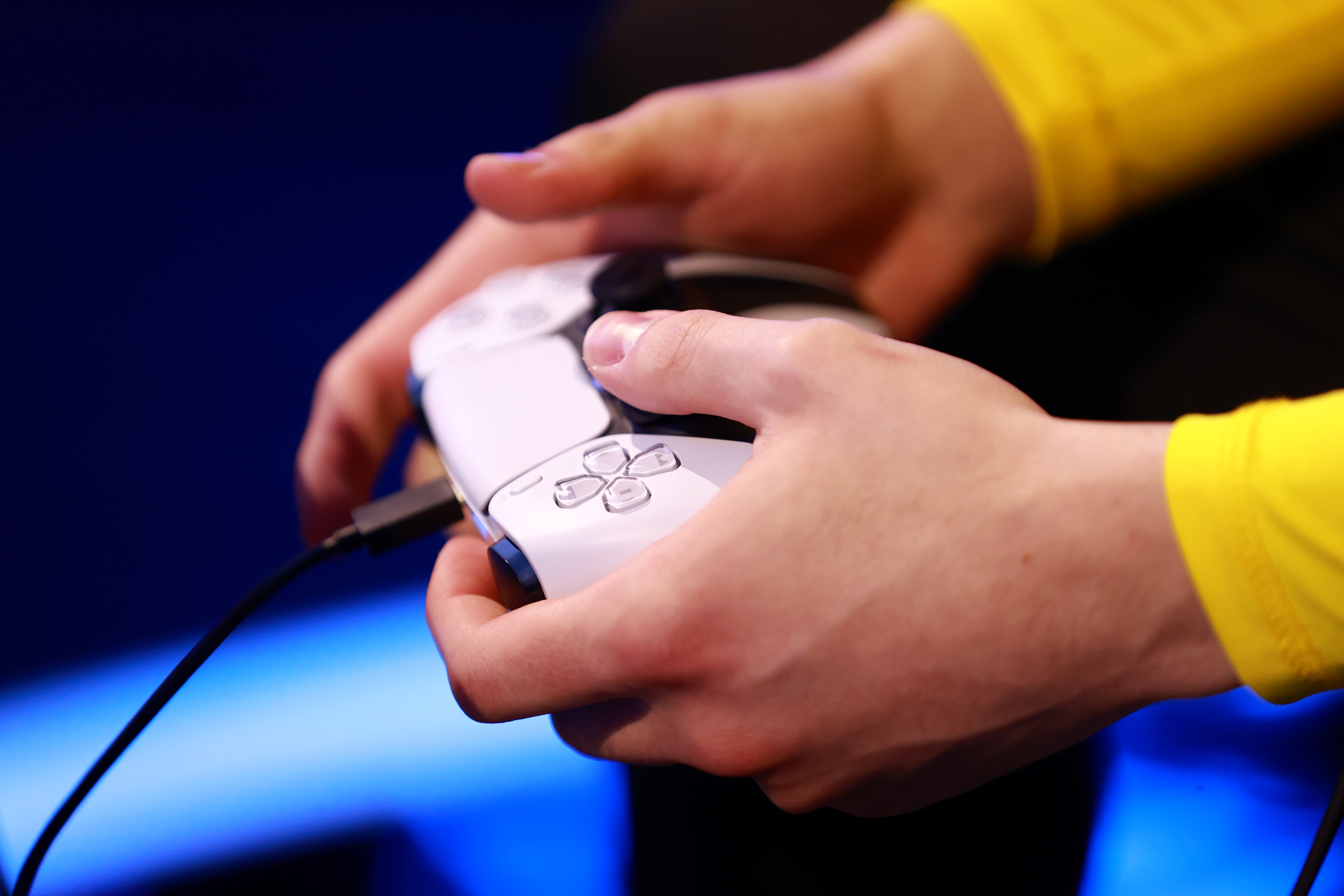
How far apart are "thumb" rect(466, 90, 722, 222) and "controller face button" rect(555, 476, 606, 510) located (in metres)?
0.20

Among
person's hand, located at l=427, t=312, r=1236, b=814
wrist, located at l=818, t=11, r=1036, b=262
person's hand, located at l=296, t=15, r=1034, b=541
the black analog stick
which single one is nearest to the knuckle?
person's hand, located at l=427, t=312, r=1236, b=814

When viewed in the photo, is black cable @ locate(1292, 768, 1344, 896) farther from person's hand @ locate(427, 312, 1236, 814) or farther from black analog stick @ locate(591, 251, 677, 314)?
black analog stick @ locate(591, 251, 677, 314)

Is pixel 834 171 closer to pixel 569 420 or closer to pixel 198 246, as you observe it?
pixel 569 420

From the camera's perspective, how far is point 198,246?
96cm

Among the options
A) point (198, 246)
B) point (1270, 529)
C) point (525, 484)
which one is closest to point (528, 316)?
point (525, 484)

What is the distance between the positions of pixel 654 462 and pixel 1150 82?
1.52ft

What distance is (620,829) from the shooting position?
42 cm

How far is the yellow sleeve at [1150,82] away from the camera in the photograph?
Result: 1.95ft

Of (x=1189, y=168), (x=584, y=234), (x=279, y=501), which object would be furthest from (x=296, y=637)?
(x=1189, y=168)

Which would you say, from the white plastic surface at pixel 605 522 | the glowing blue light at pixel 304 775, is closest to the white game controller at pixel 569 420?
the white plastic surface at pixel 605 522

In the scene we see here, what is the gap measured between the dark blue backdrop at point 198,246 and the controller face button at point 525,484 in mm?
179

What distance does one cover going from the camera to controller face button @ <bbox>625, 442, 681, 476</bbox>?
0.38m

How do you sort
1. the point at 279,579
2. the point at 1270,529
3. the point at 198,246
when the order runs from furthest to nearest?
the point at 198,246, the point at 279,579, the point at 1270,529

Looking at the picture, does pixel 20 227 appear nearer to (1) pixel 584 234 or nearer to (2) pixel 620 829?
(1) pixel 584 234
